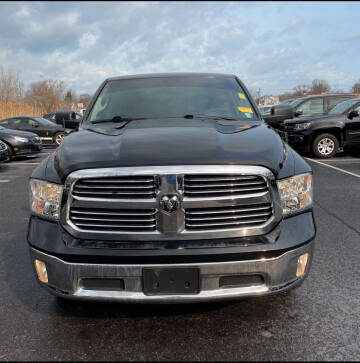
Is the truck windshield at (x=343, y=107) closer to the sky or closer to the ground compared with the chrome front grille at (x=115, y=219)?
closer to the sky

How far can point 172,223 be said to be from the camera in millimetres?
2115

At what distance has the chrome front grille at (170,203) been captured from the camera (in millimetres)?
2111

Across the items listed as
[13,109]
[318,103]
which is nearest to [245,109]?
[318,103]

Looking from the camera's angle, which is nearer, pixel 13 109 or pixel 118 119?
pixel 118 119

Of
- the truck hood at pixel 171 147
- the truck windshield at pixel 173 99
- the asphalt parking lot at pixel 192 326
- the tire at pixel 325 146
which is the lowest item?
the asphalt parking lot at pixel 192 326

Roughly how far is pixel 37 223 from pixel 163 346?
42.8 inches

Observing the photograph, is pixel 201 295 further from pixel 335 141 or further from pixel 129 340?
pixel 335 141

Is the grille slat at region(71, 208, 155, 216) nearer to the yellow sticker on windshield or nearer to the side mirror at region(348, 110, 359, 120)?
the yellow sticker on windshield

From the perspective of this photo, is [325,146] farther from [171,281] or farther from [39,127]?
[39,127]

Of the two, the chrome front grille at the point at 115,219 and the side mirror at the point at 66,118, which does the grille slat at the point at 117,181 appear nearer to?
the chrome front grille at the point at 115,219

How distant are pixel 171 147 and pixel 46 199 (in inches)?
33.6

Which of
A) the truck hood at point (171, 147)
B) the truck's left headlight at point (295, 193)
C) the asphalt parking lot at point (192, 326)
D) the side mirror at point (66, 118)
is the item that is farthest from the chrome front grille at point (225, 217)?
the side mirror at point (66, 118)

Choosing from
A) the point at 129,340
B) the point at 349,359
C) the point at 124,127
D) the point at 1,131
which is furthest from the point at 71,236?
the point at 1,131

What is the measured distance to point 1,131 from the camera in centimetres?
1212
